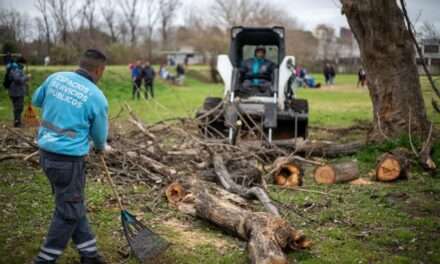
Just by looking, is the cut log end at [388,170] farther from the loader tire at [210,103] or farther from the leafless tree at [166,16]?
the leafless tree at [166,16]

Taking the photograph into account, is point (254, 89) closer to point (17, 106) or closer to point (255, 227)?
point (17, 106)

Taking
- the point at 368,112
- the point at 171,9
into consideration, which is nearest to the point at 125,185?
the point at 368,112

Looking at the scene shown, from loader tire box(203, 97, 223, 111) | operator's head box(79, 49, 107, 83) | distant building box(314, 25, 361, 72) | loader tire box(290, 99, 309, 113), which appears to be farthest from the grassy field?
distant building box(314, 25, 361, 72)

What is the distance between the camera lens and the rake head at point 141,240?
491 centimetres

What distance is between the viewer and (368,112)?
61.3 ft

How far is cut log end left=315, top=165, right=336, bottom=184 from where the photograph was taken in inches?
316

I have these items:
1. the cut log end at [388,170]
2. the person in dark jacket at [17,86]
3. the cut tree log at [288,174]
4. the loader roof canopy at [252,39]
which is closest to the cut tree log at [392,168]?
the cut log end at [388,170]

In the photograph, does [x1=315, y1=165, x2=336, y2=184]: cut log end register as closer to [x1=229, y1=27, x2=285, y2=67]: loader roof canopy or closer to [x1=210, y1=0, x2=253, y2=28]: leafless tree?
[x1=229, y1=27, x2=285, y2=67]: loader roof canopy

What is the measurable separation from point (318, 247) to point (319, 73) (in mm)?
53063

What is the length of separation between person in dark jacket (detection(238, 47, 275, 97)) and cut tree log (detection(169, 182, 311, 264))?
584 cm

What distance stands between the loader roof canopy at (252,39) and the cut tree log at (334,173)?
4.34 metres

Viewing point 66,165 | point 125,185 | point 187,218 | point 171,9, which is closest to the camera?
point 66,165

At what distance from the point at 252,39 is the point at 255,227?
8337mm

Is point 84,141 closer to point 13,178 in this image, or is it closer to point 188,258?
point 188,258
